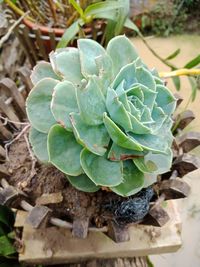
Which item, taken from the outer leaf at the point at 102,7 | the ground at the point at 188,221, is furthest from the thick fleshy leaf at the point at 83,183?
the ground at the point at 188,221

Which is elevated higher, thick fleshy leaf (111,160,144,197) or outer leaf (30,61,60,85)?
outer leaf (30,61,60,85)

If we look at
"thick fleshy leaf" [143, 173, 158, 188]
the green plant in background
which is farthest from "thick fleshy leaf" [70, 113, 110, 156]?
the green plant in background

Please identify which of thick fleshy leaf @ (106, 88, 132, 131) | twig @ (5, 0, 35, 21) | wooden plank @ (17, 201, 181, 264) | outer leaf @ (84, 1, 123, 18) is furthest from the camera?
twig @ (5, 0, 35, 21)

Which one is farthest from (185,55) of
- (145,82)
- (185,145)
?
(145,82)

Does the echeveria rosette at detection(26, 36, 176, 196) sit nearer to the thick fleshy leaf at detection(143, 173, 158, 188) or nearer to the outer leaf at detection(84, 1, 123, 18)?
the thick fleshy leaf at detection(143, 173, 158, 188)

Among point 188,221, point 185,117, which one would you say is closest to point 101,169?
point 185,117

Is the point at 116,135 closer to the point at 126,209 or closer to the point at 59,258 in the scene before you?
the point at 126,209
